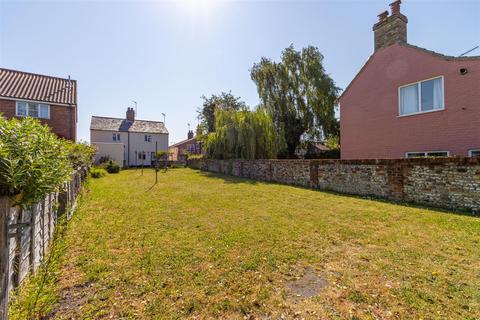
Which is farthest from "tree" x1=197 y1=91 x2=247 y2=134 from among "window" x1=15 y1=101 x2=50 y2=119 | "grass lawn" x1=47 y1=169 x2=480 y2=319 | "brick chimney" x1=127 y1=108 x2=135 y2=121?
"grass lawn" x1=47 y1=169 x2=480 y2=319

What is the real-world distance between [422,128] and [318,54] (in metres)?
14.3

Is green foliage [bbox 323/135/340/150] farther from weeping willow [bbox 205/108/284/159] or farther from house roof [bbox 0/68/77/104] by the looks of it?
house roof [bbox 0/68/77/104]

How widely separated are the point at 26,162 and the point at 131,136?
33.1 metres

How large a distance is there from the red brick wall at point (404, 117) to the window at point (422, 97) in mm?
232

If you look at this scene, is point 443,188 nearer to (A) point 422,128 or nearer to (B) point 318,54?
(A) point 422,128

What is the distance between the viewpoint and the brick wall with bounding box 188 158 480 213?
647 cm

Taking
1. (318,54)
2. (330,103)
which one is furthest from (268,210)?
(318,54)

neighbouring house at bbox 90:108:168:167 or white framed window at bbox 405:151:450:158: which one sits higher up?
neighbouring house at bbox 90:108:168:167

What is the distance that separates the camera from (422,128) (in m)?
10.5

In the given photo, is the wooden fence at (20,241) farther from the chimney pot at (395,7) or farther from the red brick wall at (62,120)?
the red brick wall at (62,120)

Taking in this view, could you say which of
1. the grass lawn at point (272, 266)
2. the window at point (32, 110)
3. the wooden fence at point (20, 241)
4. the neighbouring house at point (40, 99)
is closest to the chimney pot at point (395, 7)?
the grass lawn at point (272, 266)

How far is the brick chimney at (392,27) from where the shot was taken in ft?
38.8

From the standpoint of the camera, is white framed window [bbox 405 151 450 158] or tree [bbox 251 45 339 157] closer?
white framed window [bbox 405 151 450 158]

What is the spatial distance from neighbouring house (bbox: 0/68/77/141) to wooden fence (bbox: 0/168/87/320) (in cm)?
1625
